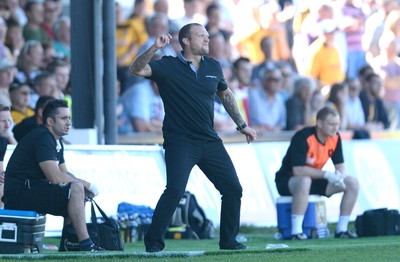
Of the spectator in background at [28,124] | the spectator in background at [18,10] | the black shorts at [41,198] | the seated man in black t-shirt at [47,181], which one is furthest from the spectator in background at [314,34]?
the black shorts at [41,198]

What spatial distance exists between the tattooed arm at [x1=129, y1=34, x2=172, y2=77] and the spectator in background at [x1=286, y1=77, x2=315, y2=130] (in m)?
9.51

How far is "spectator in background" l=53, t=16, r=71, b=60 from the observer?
20.5 m

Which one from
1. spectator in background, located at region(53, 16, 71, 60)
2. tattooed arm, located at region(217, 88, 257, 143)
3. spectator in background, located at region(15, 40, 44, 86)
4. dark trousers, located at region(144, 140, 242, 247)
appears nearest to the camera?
dark trousers, located at region(144, 140, 242, 247)

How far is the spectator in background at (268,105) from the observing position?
817 inches

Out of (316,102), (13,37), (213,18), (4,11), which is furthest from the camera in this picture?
(213,18)

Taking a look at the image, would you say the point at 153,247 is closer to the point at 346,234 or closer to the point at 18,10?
the point at 346,234

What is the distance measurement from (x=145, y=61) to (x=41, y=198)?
201cm

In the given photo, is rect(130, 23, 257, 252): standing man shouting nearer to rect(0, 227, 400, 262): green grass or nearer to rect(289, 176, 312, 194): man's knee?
rect(0, 227, 400, 262): green grass

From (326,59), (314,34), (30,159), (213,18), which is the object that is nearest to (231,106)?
(30,159)

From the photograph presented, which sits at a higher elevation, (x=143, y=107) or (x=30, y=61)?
(x=30, y=61)

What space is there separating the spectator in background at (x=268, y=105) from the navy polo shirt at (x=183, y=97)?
8758 millimetres

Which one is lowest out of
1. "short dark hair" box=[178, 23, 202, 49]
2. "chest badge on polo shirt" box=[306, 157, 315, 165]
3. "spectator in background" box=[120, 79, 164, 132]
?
"chest badge on polo shirt" box=[306, 157, 315, 165]

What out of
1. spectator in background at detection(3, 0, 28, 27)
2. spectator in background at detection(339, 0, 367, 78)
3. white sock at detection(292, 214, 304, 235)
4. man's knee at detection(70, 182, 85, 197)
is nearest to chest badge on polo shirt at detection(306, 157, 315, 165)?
white sock at detection(292, 214, 304, 235)

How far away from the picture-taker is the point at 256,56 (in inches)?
924
